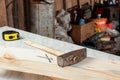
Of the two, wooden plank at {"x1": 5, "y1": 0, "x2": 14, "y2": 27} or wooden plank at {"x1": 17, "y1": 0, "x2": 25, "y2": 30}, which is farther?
wooden plank at {"x1": 17, "y1": 0, "x2": 25, "y2": 30}

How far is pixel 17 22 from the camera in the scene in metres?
3.14

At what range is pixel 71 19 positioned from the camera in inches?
166

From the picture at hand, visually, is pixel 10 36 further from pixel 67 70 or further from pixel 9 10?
pixel 9 10

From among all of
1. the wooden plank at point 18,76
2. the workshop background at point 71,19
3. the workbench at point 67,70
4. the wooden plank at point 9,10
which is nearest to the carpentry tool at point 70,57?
the workbench at point 67,70

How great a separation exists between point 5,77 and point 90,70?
42 centimetres

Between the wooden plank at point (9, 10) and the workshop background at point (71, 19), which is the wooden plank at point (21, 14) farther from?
the wooden plank at point (9, 10)

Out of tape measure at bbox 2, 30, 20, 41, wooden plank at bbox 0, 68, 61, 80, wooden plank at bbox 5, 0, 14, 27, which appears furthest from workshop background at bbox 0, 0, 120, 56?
wooden plank at bbox 0, 68, 61, 80

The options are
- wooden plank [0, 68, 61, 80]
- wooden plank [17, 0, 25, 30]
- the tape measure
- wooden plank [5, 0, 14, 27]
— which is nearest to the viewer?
wooden plank [0, 68, 61, 80]

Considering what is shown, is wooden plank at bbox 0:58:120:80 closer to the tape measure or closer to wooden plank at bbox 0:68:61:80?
wooden plank at bbox 0:68:61:80

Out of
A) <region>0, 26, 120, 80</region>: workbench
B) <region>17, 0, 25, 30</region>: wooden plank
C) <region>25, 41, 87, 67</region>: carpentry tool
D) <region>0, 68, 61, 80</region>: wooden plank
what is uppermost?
<region>17, 0, 25, 30</region>: wooden plank

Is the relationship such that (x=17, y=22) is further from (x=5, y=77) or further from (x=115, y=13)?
(x=115, y=13)

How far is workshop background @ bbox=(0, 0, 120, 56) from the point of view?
3031 mm

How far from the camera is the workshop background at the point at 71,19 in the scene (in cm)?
303

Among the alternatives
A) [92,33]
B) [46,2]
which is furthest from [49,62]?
[92,33]
